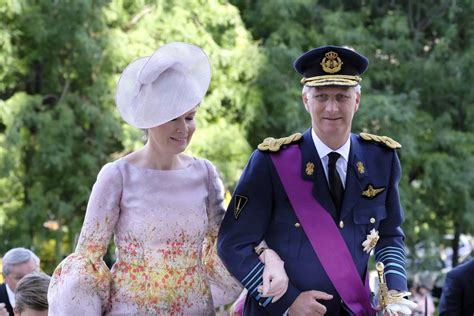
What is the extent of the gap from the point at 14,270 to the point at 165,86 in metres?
3.62

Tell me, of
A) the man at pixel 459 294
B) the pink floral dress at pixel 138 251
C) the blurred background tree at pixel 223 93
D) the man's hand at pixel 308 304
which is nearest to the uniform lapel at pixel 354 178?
the man's hand at pixel 308 304

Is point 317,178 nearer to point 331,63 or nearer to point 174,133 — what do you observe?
point 331,63

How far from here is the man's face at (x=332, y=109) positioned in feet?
14.4

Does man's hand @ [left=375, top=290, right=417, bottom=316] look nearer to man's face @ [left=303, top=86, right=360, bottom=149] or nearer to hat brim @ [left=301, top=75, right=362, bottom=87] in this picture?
man's face @ [left=303, top=86, right=360, bottom=149]

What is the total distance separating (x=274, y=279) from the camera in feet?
13.9

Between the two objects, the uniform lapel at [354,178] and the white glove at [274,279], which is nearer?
the white glove at [274,279]

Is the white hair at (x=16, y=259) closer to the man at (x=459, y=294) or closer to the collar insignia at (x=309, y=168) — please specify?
the man at (x=459, y=294)

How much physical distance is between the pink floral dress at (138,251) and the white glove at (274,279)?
15.2 inches

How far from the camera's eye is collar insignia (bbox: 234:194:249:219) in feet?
14.5

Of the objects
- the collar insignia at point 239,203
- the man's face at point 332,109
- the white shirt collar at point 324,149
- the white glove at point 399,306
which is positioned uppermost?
the man's face at point 332,109

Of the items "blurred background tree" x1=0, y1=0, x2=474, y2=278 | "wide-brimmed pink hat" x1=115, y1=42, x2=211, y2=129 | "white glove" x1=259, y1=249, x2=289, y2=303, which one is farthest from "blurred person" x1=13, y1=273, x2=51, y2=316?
"blurred background tree" x1=0, y1=0, x2=474, y2=278

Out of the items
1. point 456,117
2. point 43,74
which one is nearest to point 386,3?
point 456,117

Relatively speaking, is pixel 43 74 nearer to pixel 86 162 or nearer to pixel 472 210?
pixel 86 162

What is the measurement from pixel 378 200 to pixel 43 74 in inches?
383
